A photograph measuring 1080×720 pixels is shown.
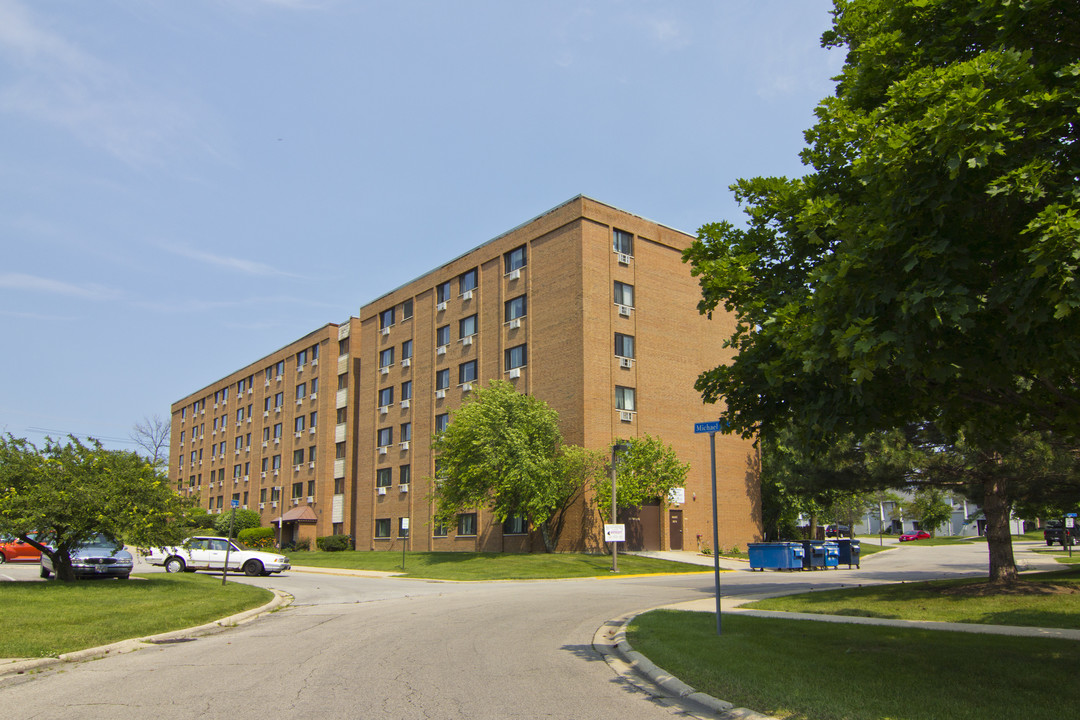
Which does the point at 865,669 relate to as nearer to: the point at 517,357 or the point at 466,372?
the point at 517,357

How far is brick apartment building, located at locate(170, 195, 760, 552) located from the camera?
1606 inches

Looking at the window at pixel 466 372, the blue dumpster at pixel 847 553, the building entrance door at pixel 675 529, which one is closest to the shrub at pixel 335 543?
the window at pixel 466 372

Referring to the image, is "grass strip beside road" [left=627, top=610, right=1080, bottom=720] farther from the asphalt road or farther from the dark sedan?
the dark sedan

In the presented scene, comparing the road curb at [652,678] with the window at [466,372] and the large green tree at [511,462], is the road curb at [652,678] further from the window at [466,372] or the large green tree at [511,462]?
the window at [466,372]

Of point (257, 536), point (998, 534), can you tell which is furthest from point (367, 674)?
point (257, 536)

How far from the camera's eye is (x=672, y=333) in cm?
4419

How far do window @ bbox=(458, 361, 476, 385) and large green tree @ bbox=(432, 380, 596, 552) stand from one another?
22.4ft

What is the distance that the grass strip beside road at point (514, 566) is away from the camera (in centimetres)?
3144

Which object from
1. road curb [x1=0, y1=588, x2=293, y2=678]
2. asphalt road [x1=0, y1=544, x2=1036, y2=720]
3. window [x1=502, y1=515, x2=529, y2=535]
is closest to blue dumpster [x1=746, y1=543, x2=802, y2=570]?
window [x1=502, y1=515, x2=529, y2=535]

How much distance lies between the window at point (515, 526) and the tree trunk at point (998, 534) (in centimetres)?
2454

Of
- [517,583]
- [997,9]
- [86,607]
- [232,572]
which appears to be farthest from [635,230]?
[997,9]

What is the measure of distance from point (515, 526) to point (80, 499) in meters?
26.0

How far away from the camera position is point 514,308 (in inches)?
1770

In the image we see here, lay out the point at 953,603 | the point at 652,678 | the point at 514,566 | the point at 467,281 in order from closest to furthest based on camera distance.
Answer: the point at 652,678, the point at 953,603, the point at 514,566, the point at 467,281
